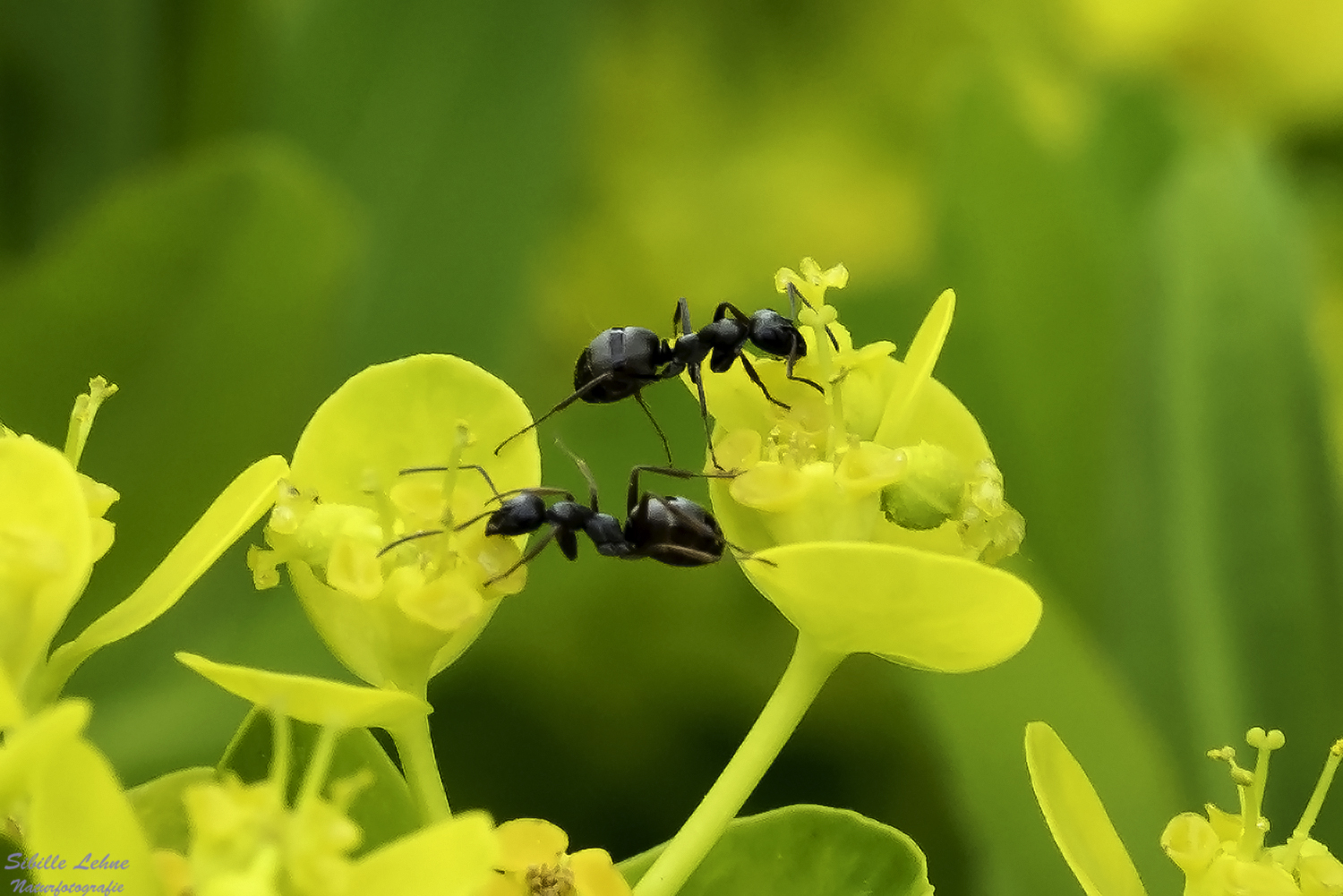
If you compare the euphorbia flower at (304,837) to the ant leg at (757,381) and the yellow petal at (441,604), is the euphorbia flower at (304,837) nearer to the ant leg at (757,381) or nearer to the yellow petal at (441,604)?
the yellow petal at (441,604)

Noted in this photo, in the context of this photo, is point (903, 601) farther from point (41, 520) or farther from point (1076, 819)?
point (41, 520)

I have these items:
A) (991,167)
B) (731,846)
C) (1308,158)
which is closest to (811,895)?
(731,846)

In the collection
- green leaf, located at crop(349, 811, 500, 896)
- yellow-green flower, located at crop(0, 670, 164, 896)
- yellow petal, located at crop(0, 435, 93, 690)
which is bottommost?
green leaf, located at crop(349, 811, 500, 896)

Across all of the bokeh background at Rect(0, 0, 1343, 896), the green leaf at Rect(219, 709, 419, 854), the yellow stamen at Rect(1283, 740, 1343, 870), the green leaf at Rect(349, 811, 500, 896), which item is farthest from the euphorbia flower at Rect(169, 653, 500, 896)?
the bokeh background at Rect(0, 0, 1343, 896)

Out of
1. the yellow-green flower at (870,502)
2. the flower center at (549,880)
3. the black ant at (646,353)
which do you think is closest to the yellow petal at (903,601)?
the yellow-green flower at (870,502)

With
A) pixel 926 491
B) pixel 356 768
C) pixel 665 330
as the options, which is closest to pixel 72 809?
pixel 356 768

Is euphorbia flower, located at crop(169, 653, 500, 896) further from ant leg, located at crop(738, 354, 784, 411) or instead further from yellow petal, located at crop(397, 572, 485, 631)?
ant leg, located at crop(738, 354, 784, 411)
